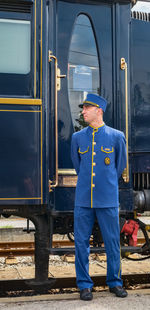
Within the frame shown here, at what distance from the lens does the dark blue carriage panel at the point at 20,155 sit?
3645mm

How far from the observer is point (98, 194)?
339cm

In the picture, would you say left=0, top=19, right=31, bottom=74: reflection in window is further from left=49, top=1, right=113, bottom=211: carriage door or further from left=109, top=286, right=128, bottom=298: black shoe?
left=109, top=286, right=128, bottom=298: black shoe

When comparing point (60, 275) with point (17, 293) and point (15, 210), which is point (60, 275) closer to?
point (17, 293)

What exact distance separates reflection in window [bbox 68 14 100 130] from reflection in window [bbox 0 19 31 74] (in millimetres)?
597

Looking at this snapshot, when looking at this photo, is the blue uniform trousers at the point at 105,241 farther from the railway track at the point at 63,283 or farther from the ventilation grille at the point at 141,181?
the ventilation grille at the point at 141,181

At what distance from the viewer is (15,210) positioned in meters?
3.89

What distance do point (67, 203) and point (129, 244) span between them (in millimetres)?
918

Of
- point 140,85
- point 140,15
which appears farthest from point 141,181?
point 140,15

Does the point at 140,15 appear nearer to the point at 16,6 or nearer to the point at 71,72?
the point at 71,72

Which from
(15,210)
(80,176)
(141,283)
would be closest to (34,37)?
(80,176)

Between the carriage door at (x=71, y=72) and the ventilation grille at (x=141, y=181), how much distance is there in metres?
0.75

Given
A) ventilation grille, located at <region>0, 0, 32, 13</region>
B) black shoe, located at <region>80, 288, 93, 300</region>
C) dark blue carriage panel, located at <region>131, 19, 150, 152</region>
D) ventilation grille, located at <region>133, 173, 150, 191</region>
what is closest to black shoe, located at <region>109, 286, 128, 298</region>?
black shoe, located at <region>80, 288, 93, 300</region>

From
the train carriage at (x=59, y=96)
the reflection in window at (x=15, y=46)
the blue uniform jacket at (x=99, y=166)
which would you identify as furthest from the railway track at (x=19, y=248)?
the reflection in window at (x=15, y=46)

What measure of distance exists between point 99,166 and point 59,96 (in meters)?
1.10
